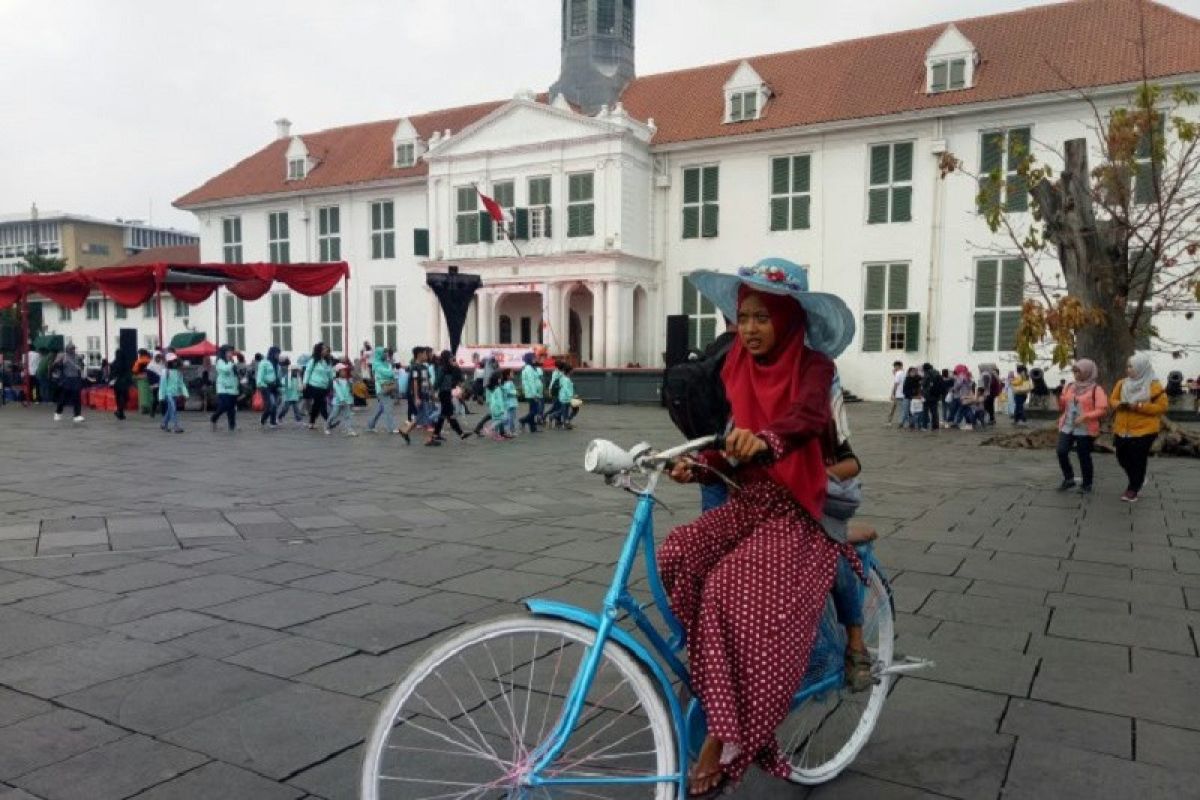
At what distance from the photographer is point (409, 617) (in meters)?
4.12

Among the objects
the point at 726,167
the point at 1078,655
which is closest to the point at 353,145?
the point at 726,167

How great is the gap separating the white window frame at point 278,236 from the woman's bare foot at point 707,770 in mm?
35246

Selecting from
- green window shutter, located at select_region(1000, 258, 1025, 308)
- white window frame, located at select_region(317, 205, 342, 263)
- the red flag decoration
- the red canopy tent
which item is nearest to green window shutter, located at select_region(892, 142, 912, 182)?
green window shutter, located at select_region(1000, 258, 1025, 308)

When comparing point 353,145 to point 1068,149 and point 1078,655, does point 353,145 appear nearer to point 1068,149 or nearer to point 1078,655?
point 1068,149

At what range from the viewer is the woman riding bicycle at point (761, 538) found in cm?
204

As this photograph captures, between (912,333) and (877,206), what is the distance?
386cm

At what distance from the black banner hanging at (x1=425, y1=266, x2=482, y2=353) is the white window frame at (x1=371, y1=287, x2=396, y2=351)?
42.1 feet

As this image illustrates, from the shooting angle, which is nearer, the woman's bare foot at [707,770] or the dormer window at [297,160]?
the woman's bare foot at [707,770]

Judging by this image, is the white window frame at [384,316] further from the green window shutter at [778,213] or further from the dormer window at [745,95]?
the green window shutter at [778,213]

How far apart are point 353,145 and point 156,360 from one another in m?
20.2

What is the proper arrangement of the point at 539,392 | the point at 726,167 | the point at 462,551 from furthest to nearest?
1. the point at 726,167
2. the point at 539,392
3. the point at 462,551

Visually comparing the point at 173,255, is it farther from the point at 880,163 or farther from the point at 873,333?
the point at 873,333

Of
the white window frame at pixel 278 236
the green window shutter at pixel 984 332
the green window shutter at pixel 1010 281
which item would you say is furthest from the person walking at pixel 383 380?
the white window frame at pixel 278 236

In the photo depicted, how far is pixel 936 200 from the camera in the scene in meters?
24.0
